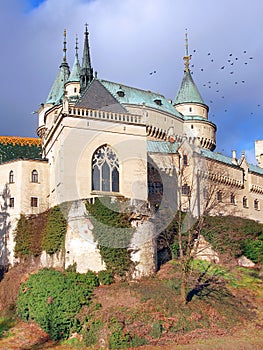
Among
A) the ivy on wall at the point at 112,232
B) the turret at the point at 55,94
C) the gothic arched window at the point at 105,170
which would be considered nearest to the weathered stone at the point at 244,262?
the gothic arched window at the point at 105,170

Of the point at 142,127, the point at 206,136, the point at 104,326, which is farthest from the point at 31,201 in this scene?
the point at 206,136

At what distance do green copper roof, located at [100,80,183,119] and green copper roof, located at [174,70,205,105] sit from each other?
390cm

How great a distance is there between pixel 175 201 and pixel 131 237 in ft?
45.5

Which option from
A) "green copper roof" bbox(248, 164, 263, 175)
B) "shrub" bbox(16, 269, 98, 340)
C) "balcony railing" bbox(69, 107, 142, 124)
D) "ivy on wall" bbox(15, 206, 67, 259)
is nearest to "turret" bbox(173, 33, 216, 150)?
"green copper roof" bbox(248, 164, 263, 175)

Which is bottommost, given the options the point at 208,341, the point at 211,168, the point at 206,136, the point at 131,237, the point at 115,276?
the point at 208,341

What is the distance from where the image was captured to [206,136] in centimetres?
6619

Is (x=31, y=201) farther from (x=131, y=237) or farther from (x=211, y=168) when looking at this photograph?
(x=211, y=168)

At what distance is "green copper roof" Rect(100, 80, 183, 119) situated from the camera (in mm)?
59500

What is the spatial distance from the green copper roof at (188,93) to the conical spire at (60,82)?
587 inches

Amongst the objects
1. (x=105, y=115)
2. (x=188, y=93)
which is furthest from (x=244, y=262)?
(x=188, y=93)

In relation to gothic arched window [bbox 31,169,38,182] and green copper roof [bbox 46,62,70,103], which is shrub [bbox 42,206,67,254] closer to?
gothic arched window [bbox 31,169,38,182]

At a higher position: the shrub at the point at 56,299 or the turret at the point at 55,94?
the turret at the point at 55,94

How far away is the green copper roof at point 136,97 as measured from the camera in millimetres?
59500

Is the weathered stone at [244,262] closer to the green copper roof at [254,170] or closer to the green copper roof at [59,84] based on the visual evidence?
the green copper roof at [254,170]
